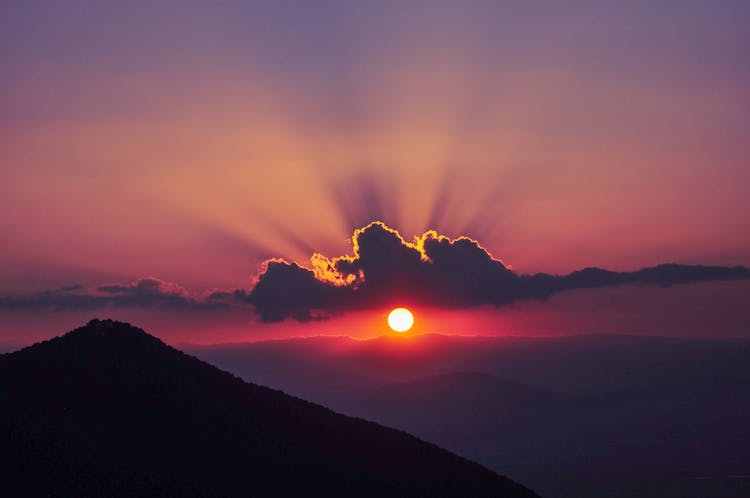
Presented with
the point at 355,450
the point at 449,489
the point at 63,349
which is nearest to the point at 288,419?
the point at 355,450

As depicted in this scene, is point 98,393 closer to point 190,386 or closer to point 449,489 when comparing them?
point 190,386

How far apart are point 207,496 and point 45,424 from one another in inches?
447

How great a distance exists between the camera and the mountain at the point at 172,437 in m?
48.4

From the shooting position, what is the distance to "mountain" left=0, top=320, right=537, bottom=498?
4841cm

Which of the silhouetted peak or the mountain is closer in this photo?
the mountain

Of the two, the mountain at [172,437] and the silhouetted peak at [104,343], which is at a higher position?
the silhouetted peak at [104,343]

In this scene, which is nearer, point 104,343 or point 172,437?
point 172,437

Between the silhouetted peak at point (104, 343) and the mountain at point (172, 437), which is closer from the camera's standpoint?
the mountain at point (172, 437)

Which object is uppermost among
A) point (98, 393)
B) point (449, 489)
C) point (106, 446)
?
point (98, 393)

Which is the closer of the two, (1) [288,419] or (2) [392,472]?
(2) [392,472]

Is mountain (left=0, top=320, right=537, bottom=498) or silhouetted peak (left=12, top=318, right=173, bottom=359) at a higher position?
silhouetted peak (left=12, top=318, right=173, bottom=359)

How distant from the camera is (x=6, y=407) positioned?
52.3m

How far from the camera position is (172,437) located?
54.4 metres

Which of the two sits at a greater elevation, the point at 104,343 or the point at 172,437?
the point at 104,343
